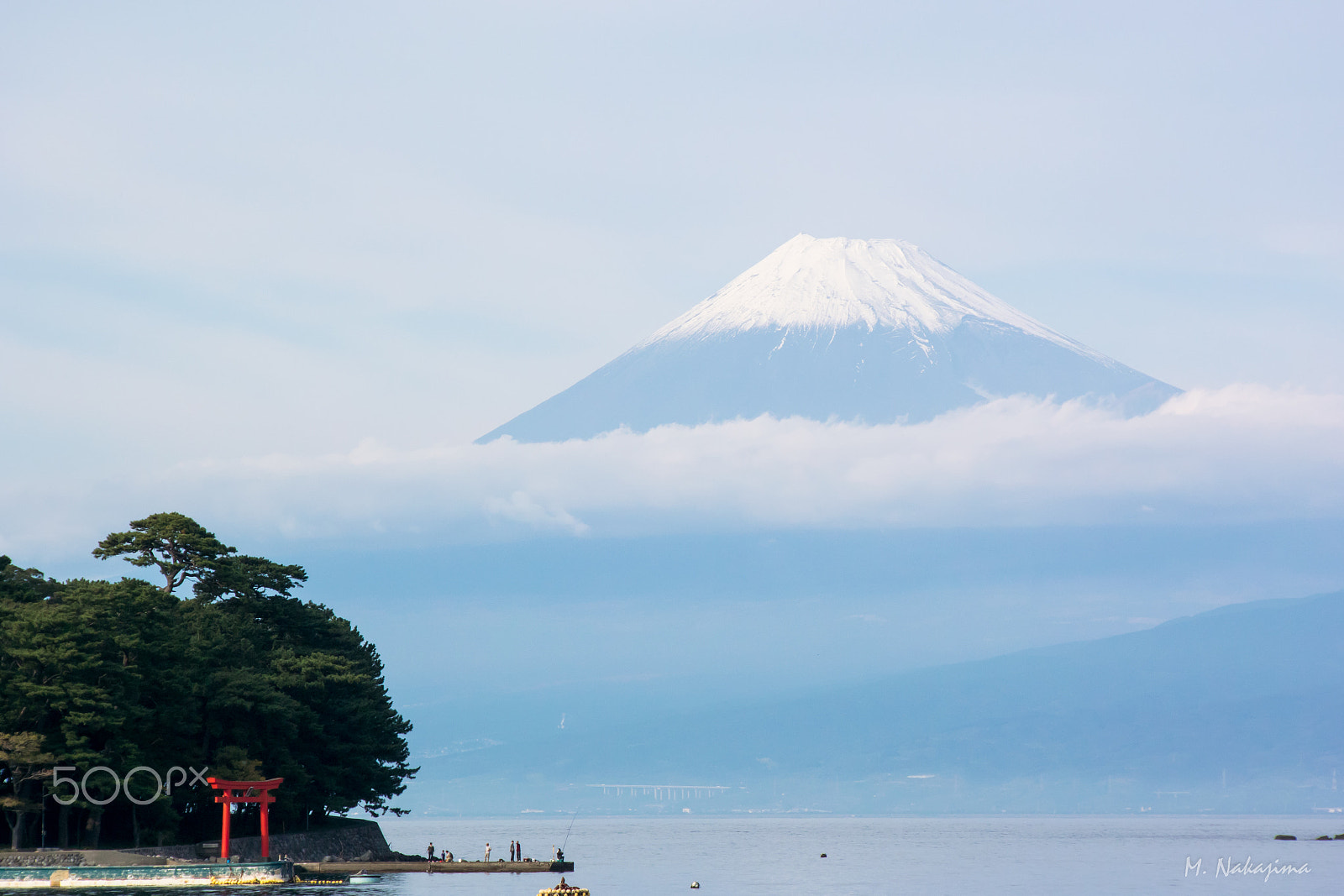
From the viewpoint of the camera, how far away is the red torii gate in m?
74.2

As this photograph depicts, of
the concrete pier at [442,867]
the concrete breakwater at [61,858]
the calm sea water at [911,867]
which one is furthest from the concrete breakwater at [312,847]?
the calm sea water at [911,867]

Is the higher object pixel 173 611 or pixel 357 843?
pixel 173 611

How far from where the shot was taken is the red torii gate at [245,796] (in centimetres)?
7425

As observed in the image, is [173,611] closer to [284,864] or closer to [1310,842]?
[284,864]

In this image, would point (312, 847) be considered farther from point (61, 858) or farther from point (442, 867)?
point (61, 858)

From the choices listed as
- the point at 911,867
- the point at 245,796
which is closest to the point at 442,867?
the point at 245,796

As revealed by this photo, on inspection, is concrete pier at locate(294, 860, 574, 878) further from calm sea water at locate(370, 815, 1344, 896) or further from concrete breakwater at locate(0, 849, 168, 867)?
concrete breakwater at locate(0, 849, 168, 867)

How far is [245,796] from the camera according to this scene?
75688mm

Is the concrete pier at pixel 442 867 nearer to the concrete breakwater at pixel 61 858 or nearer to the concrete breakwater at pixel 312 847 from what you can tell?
the concrete breakwater at pixel 312 847

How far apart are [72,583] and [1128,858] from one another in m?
88.1

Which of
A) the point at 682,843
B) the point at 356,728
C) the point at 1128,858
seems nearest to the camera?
the point at 356,728

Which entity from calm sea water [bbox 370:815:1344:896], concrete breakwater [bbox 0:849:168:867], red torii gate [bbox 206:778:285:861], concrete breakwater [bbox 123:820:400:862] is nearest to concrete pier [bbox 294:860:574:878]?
calm sea water [bbox 370:815:1344:896]

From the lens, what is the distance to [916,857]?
136 m

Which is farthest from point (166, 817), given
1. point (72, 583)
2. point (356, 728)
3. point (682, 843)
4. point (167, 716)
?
point (682, 843)
